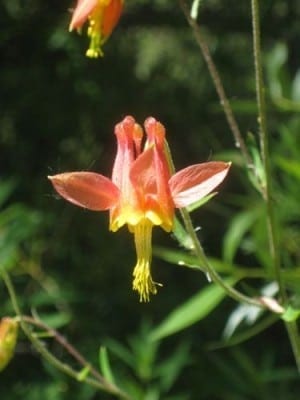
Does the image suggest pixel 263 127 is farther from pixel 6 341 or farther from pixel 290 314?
pixel 6 341

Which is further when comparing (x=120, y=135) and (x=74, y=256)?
(x=74, y=256)

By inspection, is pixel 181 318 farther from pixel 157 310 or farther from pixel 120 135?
pixel 157 310

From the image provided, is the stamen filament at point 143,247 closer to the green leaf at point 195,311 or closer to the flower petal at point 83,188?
the flower petal at point 83,188

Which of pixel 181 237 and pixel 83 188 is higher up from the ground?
pixel 83 188

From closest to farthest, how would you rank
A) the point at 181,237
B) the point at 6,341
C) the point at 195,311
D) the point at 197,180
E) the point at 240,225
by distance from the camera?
1. the point at 197,180
2. the point at 181,237
3. the point at 6,341
4. the point at 195,311
5. the point at 240,225

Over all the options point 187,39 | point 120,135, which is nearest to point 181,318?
point 120,135

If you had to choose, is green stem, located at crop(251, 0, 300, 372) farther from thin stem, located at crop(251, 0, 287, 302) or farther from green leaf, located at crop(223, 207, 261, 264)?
green leaf, located at crop(223, 207, 261, 264)

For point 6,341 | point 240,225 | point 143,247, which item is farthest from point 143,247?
point 240,225
